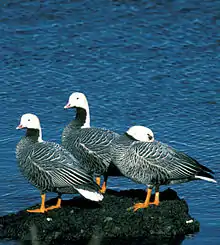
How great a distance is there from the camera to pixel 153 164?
12.7 m

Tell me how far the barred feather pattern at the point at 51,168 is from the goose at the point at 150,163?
0.68 metres

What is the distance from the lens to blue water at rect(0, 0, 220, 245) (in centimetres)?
1468

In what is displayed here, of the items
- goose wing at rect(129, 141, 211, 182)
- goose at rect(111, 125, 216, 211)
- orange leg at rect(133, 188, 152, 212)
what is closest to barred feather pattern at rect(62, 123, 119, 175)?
goose at rect(111, 125, 216, 211)

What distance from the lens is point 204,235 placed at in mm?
12406

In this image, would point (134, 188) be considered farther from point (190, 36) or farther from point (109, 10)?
point (109, 10)

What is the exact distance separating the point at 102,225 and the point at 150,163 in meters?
1.16

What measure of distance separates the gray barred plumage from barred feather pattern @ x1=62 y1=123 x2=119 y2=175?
0.43 metres

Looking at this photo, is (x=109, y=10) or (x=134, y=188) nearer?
(x=134, y=188)

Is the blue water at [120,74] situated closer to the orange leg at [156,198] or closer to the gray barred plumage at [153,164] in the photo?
the orange leg at [156,198]

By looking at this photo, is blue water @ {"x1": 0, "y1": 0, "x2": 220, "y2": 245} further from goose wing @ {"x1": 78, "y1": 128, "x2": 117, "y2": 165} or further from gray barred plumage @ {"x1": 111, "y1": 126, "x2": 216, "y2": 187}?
goose wing @ {"x1": 78, "y1": 128, "x2": 117, "y2": 165}

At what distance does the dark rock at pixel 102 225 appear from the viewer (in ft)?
40.4

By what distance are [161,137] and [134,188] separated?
2.06 m

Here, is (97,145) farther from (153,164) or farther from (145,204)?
(145,204)

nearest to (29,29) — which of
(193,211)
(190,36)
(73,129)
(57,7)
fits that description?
(57,7)
